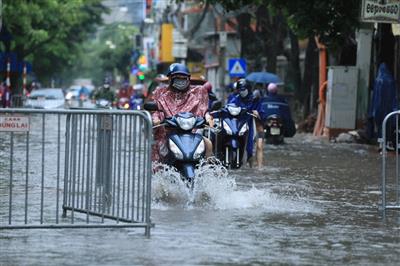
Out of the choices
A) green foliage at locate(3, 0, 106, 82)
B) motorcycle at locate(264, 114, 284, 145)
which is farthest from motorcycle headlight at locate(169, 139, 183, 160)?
green foliage at locate(3, 0, 106, 82)

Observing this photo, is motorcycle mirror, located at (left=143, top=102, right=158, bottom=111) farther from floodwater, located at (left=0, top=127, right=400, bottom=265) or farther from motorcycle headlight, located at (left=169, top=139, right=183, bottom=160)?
floodwater, located at (left=0, top=127, right=400, bottom=265)

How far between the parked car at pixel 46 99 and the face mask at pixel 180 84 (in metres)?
31.9

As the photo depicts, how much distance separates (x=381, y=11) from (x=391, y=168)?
270 centimetres

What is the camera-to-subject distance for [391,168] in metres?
17.2

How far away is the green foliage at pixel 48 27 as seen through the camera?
142 feet

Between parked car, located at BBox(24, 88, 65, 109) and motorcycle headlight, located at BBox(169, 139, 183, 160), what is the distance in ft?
107

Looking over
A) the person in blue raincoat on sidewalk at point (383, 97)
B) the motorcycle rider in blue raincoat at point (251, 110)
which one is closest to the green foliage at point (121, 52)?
the person in blue raincoat on sidewalk at point (383, 97)

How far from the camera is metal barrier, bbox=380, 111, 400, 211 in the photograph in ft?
35.2

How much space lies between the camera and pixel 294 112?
3816cm

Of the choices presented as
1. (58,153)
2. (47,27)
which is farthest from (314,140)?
(47,27)

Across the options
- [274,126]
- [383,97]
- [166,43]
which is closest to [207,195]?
[383,97]

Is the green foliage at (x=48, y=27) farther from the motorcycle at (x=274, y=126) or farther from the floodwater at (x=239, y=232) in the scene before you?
the floodwater at (x=239, y=232)

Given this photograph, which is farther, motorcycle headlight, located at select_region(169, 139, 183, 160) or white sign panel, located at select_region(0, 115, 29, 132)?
motorcycle headlight, located at select_region(169, 139, 183, 160)

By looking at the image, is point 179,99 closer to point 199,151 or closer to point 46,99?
point 199,151
